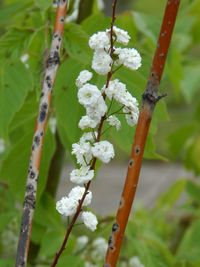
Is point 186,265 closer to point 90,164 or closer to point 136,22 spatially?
point 136,22

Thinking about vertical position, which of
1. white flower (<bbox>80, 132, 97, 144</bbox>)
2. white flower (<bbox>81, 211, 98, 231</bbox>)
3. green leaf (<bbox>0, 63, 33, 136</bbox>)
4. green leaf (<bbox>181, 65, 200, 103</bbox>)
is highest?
green leaf (<bbox>181, 65, 200, 103</bbox>)

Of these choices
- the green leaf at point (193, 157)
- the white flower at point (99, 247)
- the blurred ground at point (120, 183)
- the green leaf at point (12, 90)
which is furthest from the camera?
the blurred ground at point (120, 183)

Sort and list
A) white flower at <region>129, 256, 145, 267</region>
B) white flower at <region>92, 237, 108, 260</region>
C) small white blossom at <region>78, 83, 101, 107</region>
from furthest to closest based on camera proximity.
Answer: white flower at <region>129, 256, 145, 267</region>, white flower at <region>92, 237, 108, 260</region>, small white blossom at <region>78, 83, 101, 107</region>

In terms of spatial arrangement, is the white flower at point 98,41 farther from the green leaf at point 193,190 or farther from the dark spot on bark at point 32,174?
the green leaf at point 193,190

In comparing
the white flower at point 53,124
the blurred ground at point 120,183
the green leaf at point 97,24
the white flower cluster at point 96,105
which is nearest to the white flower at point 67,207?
the white flower cluster at point 96,105

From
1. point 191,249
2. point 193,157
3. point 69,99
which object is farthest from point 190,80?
point 69,99

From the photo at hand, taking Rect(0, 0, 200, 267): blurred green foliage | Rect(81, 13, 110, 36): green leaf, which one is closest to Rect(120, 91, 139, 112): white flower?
Rect(0, 0, 200, 267): blurred green foliage

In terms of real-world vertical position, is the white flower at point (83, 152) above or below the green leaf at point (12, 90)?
below

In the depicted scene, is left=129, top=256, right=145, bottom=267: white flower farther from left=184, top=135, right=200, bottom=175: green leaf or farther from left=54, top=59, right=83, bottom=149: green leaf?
left=184, top=135, right=200, bottom=175: green leaf
